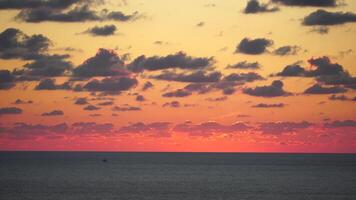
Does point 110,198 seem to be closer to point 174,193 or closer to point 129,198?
point 129,198

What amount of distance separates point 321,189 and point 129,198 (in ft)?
199

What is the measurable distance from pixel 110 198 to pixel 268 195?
3933 centimetres

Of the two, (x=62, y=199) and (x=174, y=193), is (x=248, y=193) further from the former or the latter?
(x=62, y=199)

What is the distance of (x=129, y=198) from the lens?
163m

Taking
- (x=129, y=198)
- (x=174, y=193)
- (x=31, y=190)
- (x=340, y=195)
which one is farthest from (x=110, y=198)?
(x=340, y=195)

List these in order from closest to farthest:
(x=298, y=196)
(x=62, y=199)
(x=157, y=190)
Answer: (x=62, y=199)
(x=298, y=196)
(x=157, y=190)

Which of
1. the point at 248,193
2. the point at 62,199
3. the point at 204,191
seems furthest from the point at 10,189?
the point at 248,193

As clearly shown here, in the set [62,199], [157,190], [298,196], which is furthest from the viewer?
[157,190]

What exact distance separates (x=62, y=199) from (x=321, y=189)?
7407 cm

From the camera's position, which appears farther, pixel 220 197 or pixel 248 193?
pixel 248 193

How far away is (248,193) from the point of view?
7052 inches

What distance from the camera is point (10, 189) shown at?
7549 inches

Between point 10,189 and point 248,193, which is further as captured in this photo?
point 10,189

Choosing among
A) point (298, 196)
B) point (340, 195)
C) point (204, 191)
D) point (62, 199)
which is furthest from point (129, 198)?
point (340, 195)
